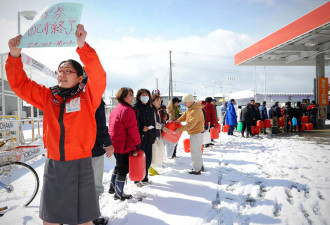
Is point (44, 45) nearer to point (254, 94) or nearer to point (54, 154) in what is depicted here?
point (54, 154)

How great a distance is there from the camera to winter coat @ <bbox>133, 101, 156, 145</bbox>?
3824 mm

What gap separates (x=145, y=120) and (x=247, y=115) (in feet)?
24.3

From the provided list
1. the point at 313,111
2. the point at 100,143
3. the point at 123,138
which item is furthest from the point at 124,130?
the point at 313,111

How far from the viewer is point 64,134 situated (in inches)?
62.2

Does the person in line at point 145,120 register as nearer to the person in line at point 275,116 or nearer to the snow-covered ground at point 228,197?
the snow-covered ground at point 228,197

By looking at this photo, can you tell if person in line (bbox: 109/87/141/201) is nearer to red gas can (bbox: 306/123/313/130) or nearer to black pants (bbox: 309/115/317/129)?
red gas can (bbox: 306/123/313/130)

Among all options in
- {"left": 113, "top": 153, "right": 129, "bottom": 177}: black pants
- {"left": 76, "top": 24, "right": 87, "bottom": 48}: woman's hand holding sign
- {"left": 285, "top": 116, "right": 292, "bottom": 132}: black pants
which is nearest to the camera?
{"left": 76, "top": 24, "right": 87, "bottom": 48}: woman's hand holding sign

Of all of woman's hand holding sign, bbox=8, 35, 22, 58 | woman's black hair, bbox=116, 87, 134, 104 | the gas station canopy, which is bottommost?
woman's black hair, bbox=116, 87, 134, 104

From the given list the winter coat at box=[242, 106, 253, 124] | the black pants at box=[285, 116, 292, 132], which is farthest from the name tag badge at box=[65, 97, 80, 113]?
the black pants at box=[285, 116, 292, 132]

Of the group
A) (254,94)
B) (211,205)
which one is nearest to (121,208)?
(211,205)

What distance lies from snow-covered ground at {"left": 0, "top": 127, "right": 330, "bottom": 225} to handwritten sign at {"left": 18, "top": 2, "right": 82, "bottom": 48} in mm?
2303

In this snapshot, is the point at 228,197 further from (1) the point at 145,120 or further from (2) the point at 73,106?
(2) the point at 73,106

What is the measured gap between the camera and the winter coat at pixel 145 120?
3.82m

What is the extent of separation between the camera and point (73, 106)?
160 cm
